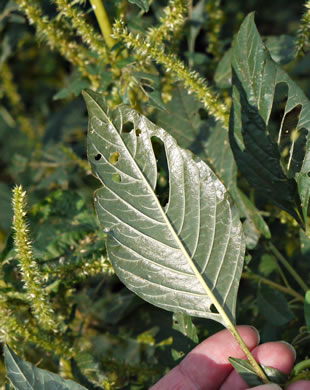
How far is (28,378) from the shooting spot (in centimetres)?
97

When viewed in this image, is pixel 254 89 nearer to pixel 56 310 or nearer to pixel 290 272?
pixel 290 272

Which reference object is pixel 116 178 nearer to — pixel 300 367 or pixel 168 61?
pixel 168 61

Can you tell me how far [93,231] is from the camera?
1281 mm

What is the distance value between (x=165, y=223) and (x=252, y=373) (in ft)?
1.15

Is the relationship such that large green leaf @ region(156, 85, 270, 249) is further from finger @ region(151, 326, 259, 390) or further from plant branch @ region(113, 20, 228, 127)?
finger @ region(151, 326, 259, 390)

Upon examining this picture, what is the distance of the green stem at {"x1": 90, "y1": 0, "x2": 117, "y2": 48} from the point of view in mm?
1156

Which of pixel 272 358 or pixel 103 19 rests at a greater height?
pixel 103 19

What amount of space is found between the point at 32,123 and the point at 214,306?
161 centimetres

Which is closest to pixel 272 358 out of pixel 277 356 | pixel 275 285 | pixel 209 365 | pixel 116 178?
pixel 277 356

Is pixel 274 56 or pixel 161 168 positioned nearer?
pixel 161 168

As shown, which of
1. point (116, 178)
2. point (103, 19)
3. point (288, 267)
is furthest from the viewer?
point (288, 267)

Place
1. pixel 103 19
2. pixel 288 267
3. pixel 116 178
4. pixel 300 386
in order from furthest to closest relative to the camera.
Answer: pixel 288 267 → pixel 103 19 → pixel 116 178 → pixel 300 386

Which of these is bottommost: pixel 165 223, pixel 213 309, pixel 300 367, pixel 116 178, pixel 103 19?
pixel 300 367

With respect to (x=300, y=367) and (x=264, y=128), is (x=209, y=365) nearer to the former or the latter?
(x=300, y=367)
